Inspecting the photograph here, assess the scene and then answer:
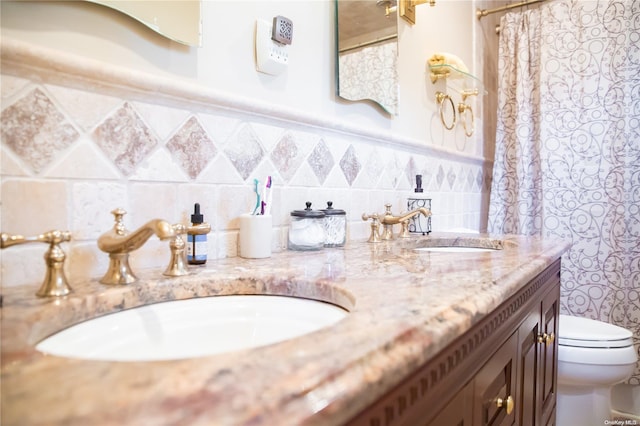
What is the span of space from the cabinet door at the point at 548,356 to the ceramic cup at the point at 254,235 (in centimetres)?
71

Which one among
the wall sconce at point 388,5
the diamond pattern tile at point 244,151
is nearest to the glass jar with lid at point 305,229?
the diamond pattern tile at point 244,151

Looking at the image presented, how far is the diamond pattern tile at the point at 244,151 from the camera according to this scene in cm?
86

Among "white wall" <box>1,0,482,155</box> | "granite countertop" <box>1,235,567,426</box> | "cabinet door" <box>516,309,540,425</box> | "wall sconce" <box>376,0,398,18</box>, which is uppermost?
"wall sconce" <box>376,0,398,18</box>

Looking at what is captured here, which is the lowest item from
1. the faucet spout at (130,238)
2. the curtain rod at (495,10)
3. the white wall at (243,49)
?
the faucet spout at (130,238)

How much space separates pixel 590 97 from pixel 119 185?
212 centimetres

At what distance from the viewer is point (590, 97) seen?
1928 millimetres

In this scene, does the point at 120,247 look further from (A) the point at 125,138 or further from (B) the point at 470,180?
(B) the point at 470,180

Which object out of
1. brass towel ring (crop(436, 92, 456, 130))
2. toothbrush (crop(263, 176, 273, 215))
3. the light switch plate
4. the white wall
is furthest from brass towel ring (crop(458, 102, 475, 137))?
toothbrush (crop(263, 176, 273, 215))

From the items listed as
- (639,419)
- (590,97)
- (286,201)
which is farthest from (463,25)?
(639,419)

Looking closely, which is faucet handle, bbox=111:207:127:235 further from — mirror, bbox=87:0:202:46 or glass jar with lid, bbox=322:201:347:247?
glass jar with lid, bbox=322:201:347:247

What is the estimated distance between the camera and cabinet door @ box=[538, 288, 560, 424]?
1019mm

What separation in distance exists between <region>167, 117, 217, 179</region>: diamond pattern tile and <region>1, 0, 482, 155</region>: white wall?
3.9 inches

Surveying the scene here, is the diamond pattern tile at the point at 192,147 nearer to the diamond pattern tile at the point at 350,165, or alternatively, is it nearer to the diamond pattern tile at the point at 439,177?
the diamond pattern tile at the point at 350,165

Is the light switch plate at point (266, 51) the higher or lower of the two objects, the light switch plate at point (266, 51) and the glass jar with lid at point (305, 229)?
the higher
